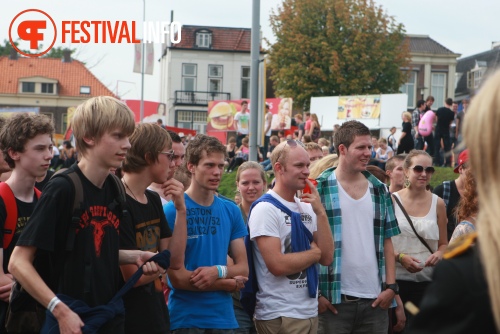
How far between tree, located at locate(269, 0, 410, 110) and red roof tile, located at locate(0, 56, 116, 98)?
110ft

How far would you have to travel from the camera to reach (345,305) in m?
6.33

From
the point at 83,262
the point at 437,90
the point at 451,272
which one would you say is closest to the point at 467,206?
the point at 83,262

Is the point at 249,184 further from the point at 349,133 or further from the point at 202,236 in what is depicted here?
the point at 202,236

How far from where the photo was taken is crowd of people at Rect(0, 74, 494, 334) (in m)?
4.00

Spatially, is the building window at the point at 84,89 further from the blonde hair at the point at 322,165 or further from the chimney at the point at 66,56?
the blonde hair at the point at 322,165

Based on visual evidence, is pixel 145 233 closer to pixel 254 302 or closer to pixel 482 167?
pixel 254 302

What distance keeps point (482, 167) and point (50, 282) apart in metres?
2.73

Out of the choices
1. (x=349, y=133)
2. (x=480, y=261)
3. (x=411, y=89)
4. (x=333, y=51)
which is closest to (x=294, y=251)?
(x=349, y=133)

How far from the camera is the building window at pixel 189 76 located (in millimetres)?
78062

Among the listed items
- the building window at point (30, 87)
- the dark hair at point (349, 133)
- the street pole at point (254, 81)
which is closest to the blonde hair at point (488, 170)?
the dark hair at point (349, 133)

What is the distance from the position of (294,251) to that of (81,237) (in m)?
2.33

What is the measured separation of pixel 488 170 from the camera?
195cm

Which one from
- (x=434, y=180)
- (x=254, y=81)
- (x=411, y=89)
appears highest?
(x=411, y=89)

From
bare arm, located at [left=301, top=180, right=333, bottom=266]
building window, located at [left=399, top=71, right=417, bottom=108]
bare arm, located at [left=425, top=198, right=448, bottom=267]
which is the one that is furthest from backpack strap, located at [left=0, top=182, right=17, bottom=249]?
building window, located at [left=399, top=71, right=417, bottom=108]
